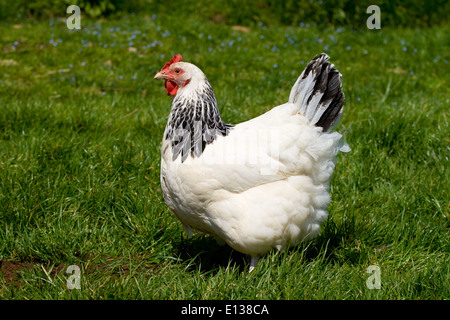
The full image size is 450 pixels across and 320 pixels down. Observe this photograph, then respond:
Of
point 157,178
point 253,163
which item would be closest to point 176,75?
point 253,163

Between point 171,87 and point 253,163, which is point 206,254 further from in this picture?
point 171,87

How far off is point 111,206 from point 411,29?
7.16 metres

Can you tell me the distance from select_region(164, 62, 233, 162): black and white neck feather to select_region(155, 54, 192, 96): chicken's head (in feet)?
0.05

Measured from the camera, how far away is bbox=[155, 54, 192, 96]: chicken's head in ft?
10.5

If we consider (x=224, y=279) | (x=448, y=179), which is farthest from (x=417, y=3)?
(x=224, y=279)

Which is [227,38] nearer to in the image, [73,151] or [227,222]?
[73,151]

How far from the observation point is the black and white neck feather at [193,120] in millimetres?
3080

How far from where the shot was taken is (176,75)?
3.21 meters

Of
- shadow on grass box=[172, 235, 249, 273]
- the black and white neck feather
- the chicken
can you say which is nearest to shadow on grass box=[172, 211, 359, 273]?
shadow on grass box=[172, 235, 249, 273]

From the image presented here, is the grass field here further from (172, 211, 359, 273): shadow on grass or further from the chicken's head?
the chicken's head

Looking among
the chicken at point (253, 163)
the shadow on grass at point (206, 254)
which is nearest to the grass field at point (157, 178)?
the shadow on grass at point (206, 254)

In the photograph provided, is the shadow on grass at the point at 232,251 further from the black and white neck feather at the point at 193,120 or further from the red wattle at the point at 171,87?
the red wattle at the point at 171,87

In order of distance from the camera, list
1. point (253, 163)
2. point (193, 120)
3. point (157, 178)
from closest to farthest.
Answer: point (253, 163) → point (193, 120) → point (157, 178)

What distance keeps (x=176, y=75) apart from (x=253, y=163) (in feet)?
2.46
